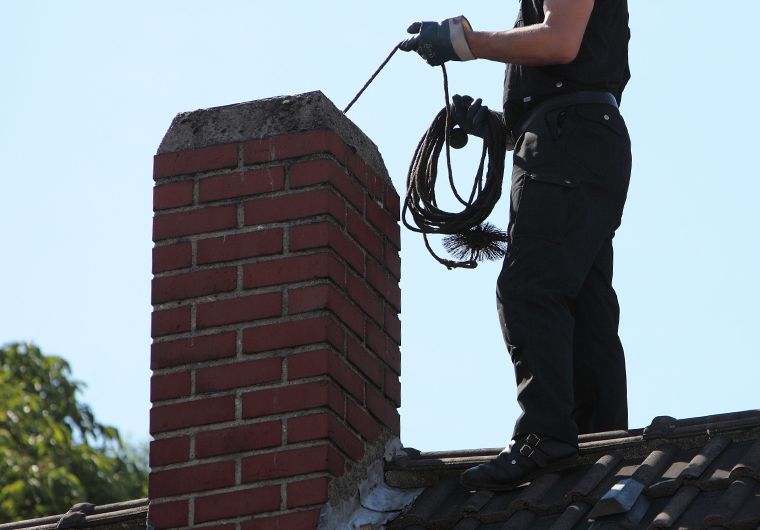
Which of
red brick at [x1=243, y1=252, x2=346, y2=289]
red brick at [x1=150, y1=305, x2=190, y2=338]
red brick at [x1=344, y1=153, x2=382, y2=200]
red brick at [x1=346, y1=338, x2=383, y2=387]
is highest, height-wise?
red brick at [x1=344, y1=153, x2=382, y2=200]

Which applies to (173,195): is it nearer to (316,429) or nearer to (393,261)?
(393,261)

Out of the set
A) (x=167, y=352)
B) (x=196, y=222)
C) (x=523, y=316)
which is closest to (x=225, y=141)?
(x=196, y=222)

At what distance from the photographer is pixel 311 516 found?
4.45 metres

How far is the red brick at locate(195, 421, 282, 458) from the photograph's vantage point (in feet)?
15.0

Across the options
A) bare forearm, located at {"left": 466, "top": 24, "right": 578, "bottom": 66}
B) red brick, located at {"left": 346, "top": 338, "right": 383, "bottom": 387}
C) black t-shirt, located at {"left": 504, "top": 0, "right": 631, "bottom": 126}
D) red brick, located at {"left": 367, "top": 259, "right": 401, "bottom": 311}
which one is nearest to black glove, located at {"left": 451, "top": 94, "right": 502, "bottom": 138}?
black t-shirt, located at {"left": 504, "top": 0, "right": 631, "bottom": 126}

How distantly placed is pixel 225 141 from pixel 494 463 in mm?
1287

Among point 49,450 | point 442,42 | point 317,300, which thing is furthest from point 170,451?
point 49,450

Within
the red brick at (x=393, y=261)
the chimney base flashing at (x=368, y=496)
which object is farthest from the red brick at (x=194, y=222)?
the chimney base flashing at (x=368, y=496)

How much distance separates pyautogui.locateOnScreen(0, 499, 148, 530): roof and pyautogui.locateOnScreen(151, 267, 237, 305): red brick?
63cm

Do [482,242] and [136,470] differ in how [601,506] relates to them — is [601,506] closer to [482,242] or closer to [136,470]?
[482,242]

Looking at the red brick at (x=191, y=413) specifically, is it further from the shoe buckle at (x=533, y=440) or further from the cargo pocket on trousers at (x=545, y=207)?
the cargo pocket on trousers at (x=545, y=207)

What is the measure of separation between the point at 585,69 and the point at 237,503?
1779 millimetres

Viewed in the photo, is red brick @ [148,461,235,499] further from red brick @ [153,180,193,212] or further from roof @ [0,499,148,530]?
red brick @ [153,180,193,212]

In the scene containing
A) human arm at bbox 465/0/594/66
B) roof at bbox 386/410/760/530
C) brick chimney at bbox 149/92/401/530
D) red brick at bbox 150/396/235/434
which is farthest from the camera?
Answer: human arm at bbox 465/0/594/66
